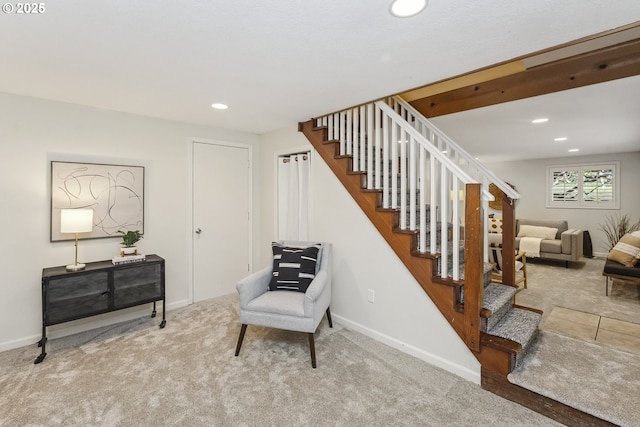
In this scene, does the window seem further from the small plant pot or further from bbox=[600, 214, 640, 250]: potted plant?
the small plant pot

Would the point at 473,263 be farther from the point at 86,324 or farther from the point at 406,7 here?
the point at 86,324

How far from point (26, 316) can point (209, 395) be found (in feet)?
6.78

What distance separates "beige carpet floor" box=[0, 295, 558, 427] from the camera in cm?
176

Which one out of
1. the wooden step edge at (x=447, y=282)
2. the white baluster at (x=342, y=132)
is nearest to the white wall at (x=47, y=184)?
the white baluster at (x=342, y=132)

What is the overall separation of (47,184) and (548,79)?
14.5ft

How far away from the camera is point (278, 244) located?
3086 millimetres

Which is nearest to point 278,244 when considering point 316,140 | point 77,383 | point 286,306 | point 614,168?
point 286,306

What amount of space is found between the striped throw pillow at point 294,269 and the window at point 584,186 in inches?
266

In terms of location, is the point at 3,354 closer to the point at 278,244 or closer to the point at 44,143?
the point at 44,143

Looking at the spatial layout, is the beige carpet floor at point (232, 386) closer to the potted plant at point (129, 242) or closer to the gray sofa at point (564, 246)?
the potted plant at point (129, 242)

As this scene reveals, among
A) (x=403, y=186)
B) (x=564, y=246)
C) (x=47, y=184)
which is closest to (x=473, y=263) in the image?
(x=403, y=186)

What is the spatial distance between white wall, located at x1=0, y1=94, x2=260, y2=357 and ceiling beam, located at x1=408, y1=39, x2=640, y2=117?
305cm

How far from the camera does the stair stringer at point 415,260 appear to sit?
1.97 m

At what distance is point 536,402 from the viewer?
182 centimetres
